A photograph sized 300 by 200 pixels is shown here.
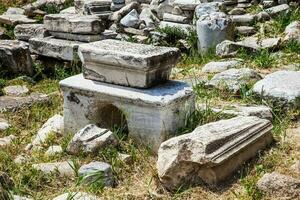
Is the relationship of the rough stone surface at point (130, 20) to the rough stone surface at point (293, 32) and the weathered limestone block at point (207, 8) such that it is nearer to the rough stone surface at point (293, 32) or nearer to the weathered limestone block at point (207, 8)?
the weathered limestone block at point (207, 8)

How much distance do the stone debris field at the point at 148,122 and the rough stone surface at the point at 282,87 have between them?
0.01 m

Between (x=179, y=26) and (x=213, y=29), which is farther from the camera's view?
(x=179, y=26)

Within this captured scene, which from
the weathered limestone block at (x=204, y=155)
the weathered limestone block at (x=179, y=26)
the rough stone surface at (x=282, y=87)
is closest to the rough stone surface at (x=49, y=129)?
the weathered limestone block at (x=204, y=155)

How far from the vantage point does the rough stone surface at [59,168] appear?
206 inches

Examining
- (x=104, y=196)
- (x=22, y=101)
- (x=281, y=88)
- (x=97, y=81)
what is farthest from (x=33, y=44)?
(x=104, y=196)

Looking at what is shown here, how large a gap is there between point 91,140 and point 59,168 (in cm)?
39

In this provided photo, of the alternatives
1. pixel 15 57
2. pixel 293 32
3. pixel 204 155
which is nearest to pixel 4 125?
pixel 15 57

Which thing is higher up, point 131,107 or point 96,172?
point 131,107

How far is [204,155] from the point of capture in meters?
4.74

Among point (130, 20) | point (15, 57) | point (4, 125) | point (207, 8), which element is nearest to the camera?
point (4, 125)

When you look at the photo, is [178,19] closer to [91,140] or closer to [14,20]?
[14,20]

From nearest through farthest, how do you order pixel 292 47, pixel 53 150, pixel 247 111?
pixel 53 150 < pixel 247 111 < pixel 292 47

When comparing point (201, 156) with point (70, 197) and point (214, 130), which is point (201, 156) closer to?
point (214, 130)

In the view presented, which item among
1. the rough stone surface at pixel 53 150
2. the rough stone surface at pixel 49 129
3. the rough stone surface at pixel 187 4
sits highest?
the rough stone surface at pixel 187 4
